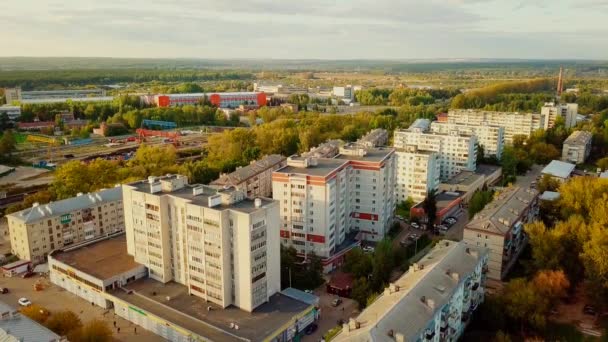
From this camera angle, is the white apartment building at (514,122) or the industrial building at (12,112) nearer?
the white apartment building at (514,122)

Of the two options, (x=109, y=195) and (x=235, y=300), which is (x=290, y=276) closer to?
(x=235, y=300)

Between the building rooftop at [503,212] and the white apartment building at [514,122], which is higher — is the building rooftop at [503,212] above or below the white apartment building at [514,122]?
below

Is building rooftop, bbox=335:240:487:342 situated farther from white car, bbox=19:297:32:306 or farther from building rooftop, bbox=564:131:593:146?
building rooftop, bbox=564:131:593:146

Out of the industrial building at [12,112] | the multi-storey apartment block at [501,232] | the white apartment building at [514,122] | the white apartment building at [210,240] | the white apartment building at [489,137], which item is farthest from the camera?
the industrial building at [12,112]

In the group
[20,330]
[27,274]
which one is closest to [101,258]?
[27,274]

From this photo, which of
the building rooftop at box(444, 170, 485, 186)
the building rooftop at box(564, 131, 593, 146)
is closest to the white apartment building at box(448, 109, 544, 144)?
the building rooftop at box(564, 131, 593, 146)

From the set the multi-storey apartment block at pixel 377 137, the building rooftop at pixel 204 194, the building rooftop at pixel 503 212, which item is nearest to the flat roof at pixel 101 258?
the building rooftop at pixel 204 194

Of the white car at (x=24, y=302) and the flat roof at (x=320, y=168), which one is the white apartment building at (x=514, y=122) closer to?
the flat roof at (x=320, y=168)
